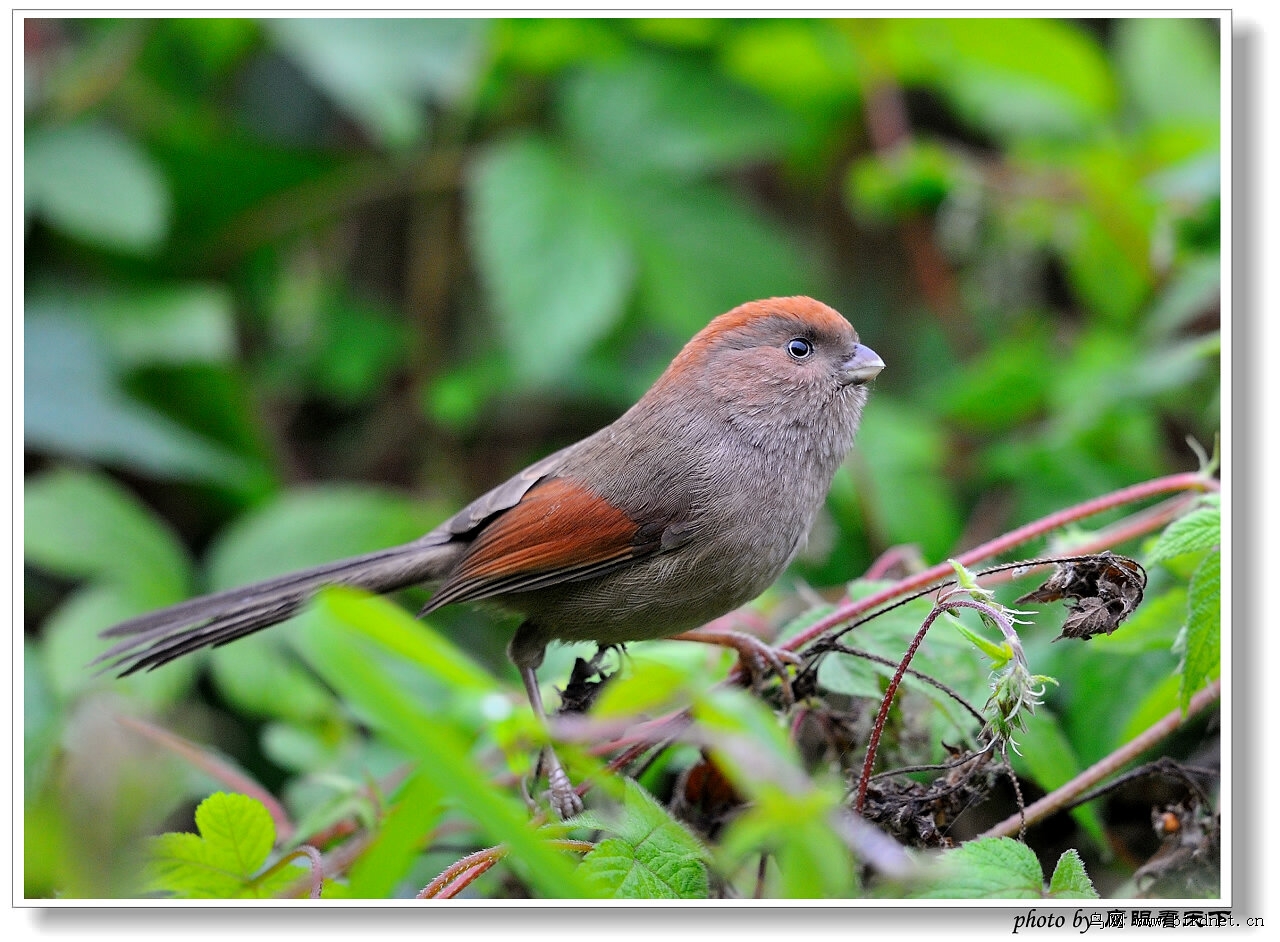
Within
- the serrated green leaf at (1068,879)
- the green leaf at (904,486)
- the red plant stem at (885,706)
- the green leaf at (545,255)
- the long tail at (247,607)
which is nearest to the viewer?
the red plant stem at (885,706)

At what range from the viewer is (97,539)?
392 centimetres

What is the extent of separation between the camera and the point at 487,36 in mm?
4648

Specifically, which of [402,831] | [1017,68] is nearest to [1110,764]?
[402,831]

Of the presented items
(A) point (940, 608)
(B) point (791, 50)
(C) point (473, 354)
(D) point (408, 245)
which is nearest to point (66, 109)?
(D) point (408, 245)

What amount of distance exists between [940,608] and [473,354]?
11.8 feet

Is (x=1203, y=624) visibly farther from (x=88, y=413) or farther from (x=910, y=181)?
(x=88, y=413)

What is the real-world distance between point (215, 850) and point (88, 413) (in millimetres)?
2630

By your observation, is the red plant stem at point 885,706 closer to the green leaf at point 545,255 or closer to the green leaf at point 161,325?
the green leaf at point 545,255

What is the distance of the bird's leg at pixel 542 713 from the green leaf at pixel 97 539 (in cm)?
168

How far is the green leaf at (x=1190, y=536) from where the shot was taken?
83.7 inches

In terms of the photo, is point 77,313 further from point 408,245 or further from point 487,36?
point 487,36

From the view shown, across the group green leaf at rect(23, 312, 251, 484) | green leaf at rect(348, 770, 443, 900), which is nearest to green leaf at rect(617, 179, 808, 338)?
green leaf at rect(23, 312, 251, 484)

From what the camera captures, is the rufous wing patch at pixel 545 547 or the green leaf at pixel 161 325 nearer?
the rufous wing patch at pixel 545 547

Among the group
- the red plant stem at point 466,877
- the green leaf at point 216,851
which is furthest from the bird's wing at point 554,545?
the red plant stem at point 466,877
